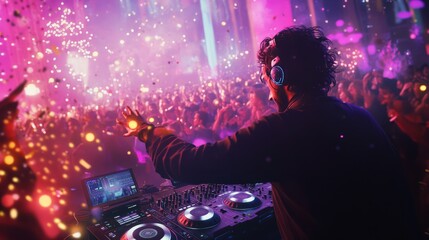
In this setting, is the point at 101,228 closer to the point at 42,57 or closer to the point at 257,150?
Result: the point at 257,150

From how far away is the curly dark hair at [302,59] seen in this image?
1.58 metres

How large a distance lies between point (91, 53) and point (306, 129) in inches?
1386

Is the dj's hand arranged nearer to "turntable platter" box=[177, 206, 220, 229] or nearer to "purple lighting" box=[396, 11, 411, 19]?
"turntable platter" box=[177, 206, 220, 229]

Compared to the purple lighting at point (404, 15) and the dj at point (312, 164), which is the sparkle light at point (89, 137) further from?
the purple lighting at point (404, 15)

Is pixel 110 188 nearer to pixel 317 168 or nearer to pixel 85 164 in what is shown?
pixel 317 168

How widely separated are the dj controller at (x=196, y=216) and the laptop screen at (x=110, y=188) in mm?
100

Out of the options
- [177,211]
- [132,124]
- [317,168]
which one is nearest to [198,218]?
[177,211]

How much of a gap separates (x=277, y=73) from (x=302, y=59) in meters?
0.15

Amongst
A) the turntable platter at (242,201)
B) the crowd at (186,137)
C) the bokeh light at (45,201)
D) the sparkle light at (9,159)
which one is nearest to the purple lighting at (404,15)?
the crowd at (186,137)

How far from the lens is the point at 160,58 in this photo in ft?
126

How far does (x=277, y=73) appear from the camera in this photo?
1.62 meters

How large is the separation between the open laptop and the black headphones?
5.03 feet

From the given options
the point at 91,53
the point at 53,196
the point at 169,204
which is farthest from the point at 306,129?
the point at 91,53

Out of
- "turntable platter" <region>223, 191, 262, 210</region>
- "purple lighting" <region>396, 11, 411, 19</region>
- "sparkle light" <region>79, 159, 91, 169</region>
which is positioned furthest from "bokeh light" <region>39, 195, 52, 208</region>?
"purple lighting" <region>396, 11, 411, 19</region>
